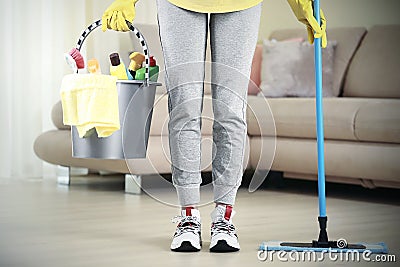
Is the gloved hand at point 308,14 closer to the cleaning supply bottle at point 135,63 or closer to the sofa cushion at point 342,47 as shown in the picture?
the cleaning supply bottle at point 135,63

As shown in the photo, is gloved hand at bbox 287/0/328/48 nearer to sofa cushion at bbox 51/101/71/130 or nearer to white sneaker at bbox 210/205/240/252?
white sneaker at bbox 210/205/240/252

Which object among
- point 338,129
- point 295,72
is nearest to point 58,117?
point 295,72

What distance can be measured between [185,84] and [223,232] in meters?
0.40

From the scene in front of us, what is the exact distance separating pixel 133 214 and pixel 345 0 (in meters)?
2.18

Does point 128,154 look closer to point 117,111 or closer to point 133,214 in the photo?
point 117,111

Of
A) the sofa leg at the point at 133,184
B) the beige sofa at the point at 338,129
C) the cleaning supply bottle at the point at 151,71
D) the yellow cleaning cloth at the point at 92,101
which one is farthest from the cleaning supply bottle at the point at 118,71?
the sofa leg at the point at 133,184

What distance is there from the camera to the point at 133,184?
3.63 m

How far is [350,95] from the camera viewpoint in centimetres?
410

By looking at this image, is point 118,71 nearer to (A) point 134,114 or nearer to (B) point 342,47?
(A) point 134,114

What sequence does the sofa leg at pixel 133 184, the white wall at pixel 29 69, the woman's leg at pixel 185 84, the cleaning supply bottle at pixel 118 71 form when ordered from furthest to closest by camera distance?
the white wall at pixel 29 69
the sofa leg at pixel 133 184
the cleaning supply bottle at pixel 118 71
the woman's leg at pixel 185 84

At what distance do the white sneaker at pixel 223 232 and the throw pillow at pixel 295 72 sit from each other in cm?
202

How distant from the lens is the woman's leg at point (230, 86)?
209cm

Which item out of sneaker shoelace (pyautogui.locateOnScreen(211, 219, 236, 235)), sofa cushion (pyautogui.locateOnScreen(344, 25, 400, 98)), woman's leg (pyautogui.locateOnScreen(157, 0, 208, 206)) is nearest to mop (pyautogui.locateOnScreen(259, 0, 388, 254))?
sneaker shoelace (pyautogui.locateOnScreen(211, 219, 236, 235))

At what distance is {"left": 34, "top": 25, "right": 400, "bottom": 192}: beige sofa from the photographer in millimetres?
3305
